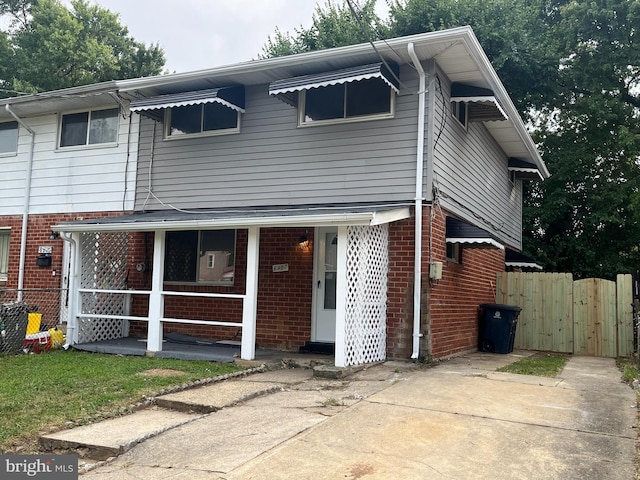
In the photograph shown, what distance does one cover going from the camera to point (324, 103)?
31.6 ft

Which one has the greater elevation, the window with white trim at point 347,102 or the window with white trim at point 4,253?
the window with white trim at point 347,102

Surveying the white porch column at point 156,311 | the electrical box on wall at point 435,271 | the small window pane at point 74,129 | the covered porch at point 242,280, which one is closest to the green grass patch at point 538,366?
the electrical box on wall at point 435,271

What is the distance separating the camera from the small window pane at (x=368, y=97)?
30.1 ft

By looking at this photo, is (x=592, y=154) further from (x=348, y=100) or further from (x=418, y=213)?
(x=418, y=213)

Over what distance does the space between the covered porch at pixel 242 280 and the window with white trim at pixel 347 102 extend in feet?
5.31

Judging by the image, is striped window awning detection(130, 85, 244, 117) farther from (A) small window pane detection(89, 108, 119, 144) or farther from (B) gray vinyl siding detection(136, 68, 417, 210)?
(A) small window pane detection(89, 108, 119, 144)

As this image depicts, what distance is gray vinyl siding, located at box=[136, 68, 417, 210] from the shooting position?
8992 mm

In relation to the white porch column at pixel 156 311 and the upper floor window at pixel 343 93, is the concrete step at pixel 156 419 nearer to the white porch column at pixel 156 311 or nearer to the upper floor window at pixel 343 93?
the white porch column at pixel 156 311

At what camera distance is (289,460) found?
4.11 metres

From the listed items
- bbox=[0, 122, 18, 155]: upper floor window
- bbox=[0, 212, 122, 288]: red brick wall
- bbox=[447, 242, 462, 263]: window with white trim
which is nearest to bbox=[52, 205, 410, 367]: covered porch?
bbox=[447, 242, 462, 263]: window with white trim

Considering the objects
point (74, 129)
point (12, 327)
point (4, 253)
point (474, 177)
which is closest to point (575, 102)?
point (474, 177)

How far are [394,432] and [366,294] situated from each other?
351 centimetres

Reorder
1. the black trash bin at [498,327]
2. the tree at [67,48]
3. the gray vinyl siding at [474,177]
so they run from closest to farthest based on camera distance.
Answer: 1. the gray vinyl siding at [474,177]
2. the black trash bin at [498,327]
3. the tree at [67,48]

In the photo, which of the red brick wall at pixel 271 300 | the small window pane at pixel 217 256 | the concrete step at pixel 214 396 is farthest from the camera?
the small window pane at pixel 217 256
